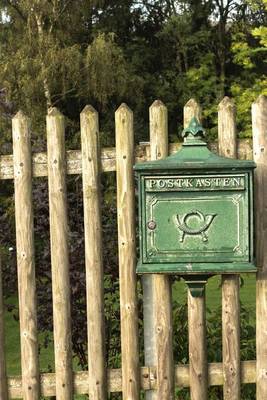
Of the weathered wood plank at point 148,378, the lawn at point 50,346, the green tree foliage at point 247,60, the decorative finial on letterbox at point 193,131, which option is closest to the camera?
the decorative finial on letterbox at point 193,131

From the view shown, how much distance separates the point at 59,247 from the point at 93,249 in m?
0.17

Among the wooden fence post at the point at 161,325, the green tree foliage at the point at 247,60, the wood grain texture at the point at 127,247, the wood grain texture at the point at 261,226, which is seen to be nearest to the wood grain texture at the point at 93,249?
the wood grain texture at the point at 127,247

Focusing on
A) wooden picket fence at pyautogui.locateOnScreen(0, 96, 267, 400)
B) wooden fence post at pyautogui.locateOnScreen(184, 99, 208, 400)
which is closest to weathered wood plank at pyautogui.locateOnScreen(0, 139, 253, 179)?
wooden picket fence at pyautogui.locateOnScreen(0, 96, 267, 400)

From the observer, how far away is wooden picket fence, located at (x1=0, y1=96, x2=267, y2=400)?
3404 mm

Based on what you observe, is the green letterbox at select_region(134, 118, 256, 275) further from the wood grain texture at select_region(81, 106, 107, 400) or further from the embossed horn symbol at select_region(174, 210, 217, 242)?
the wood grain texture at select_region(81, 106, 107, 400)

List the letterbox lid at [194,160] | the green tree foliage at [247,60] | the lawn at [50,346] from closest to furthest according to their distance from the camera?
the letterbox lid at [194,160], the lawn at [50,346], the green tree foliage at [247,60]

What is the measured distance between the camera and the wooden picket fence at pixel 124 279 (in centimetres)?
340

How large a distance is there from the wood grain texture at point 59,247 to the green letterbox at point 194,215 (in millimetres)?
428

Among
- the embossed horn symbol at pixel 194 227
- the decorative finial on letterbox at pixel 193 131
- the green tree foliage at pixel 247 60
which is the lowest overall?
the embossed horn symbol at pixel 194 227

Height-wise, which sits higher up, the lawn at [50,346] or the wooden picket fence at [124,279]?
the wooden picket fence at [124,279]

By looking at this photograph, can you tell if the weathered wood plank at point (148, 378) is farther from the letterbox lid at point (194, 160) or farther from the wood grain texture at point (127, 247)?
the letterbox lid at point (194, 160)

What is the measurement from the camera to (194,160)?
10.5 ft

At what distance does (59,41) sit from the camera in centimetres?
1905

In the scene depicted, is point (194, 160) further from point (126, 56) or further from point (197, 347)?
point (126, 56)
